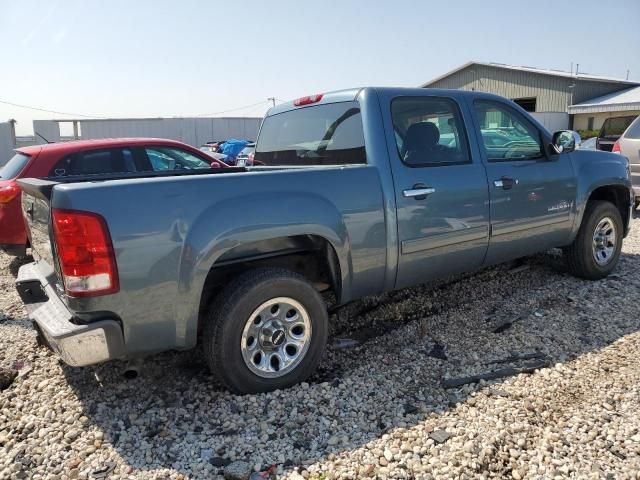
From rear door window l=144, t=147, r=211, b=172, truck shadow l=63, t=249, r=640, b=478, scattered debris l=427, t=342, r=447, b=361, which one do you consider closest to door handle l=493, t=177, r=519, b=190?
truck shadow l=63, t=249, r=640, b=478

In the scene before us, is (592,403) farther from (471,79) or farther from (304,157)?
(471,79)

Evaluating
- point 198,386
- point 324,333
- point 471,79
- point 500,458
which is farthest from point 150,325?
point 471,79

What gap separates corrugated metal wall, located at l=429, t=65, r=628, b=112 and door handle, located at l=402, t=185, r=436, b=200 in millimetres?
28956

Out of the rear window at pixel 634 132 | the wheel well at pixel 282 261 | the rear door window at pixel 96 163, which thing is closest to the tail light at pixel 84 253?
the wheel well at pixel 282 261

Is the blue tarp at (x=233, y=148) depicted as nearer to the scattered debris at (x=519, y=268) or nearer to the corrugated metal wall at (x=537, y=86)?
the scattered debris at (x=519, y=268)

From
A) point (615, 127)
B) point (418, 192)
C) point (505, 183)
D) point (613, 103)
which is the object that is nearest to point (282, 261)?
point (418, 192)

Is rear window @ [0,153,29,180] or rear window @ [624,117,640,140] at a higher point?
rear window @ [624,117,640,140]

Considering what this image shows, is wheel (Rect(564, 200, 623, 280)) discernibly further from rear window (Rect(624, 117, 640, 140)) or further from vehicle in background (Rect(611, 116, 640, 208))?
rear window (Rect(624, 117, 640, 140))

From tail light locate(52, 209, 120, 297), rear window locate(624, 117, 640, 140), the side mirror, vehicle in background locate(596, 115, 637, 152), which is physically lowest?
tail light locate(52, 209, 120, 297)

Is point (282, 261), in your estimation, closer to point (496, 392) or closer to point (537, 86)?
point (496, 392)

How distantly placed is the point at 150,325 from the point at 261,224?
0.81 m

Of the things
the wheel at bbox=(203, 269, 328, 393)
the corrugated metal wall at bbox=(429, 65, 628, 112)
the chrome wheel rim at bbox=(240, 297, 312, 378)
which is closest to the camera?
the wheel at bbox=(203, 269, 328, 393)

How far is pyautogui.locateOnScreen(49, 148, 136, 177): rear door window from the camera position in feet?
19.6

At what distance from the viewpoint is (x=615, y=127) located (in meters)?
12.2
